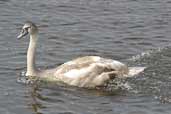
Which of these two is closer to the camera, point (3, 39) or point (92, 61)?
point (92, 61)

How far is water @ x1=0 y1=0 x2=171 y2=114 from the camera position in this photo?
48.9ft

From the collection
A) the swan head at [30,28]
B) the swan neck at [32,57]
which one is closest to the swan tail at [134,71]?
the swan neck at [32,57]

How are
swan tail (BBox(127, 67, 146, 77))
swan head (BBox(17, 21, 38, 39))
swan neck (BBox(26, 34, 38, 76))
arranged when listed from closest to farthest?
swan tail (BBox(127, 67, 146, 77))
swan neck (BBox(26, 34, 38, 76))
swan head (BBox(17, 21, 38, 39))

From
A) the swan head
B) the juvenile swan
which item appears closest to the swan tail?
the juvenile swan

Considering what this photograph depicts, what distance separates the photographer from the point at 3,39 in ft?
61.9

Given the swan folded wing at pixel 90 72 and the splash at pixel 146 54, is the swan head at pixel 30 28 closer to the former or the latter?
the swan folded wing at pixel 90 72

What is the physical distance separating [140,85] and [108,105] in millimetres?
1341

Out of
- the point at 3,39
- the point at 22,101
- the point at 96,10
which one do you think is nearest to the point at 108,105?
the point at 22,101

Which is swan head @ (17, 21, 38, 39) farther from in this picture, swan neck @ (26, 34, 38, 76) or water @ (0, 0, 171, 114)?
water @ (0, 0, 171, 114)

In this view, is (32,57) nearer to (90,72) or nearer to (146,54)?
(90,72)

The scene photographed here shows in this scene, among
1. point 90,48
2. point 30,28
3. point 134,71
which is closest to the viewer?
point 134,71

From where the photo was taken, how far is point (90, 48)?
61.1 feet

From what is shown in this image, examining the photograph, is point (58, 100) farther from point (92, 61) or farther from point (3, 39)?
point (3, 39)

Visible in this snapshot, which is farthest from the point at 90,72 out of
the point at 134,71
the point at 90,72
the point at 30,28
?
the point at 30,28
